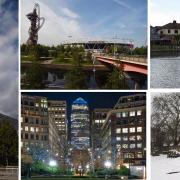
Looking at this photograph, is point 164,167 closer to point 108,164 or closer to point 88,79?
point 108,164

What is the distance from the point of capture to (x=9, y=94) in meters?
A: 3.25

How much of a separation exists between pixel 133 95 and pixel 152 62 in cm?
27

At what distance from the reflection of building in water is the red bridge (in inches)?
14.8

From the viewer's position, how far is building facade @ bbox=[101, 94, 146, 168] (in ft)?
10.6

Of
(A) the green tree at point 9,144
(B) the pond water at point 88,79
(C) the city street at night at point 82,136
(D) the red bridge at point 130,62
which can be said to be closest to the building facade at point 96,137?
(C) the city street at night at point 82,136

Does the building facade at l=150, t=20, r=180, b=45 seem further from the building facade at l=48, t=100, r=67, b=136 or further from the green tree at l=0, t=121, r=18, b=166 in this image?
the green tree at l=0, t=121, r=18, b=166

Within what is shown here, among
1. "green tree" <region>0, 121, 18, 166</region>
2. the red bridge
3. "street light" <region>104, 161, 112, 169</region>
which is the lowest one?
"street light" <region>104, 161, 112, 169</region>

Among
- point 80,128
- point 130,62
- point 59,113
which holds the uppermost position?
point 130,62

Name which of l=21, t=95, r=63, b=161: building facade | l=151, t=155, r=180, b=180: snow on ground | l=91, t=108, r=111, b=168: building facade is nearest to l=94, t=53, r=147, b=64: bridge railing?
l=91, t=108, r=111, b=168: building facade

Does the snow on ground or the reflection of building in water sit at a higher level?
the reflection of building in water

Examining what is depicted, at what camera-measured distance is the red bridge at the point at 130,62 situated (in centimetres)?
A: 323

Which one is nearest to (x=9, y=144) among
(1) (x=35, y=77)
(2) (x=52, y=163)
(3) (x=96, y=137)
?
(2) (x=52, y=163)

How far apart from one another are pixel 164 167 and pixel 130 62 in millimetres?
780

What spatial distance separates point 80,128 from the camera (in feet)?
10.8
